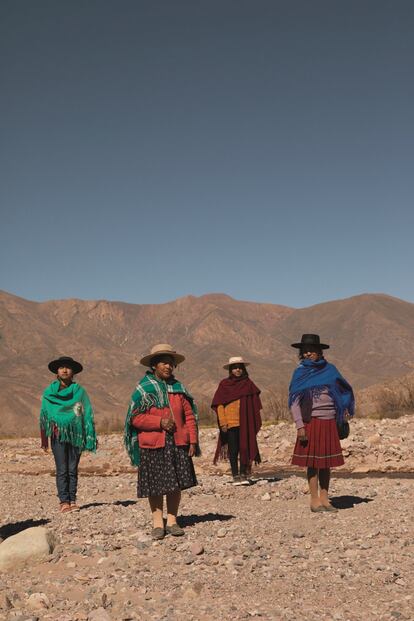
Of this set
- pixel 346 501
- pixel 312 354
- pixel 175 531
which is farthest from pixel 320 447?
pixel 175 531

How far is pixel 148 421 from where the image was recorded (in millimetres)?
7078

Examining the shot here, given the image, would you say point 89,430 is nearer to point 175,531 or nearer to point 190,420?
point 190,420

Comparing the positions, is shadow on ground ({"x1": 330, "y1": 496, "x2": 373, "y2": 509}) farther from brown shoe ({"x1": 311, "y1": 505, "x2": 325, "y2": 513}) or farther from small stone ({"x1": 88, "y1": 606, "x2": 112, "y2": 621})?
small stone ({"x1": 88, "y1": 606, "x2": 112, "y2": 621})

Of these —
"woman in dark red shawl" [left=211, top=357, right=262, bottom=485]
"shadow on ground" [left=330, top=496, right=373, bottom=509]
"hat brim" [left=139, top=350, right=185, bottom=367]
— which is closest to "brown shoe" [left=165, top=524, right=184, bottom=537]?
"hat brim" [left=139, top=350, right=185, bottom=367]

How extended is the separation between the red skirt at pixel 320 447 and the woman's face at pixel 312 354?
29.2 inches

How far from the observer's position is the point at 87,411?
31.2ft

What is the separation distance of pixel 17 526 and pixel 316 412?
3986 millimetres

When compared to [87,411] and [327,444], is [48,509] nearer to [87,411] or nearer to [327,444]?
[87,411]

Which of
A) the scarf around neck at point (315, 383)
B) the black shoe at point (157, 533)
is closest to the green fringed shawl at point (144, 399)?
the black shoe at point (157, 533)

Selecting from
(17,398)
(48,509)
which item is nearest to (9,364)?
(17,398)

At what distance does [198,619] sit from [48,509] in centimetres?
560

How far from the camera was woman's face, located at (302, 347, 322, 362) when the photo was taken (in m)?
8.52

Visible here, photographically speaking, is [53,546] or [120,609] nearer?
[120,609]

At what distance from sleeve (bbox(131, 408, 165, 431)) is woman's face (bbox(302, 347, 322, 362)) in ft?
7.44
